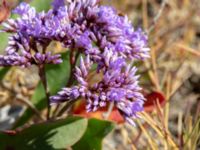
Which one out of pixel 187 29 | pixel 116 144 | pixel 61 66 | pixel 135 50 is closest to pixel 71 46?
pixel 135 50

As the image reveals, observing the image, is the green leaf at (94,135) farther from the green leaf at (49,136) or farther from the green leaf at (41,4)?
the green leaf at (41,4)

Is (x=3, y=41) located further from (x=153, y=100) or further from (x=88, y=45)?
(x=153, y=100)

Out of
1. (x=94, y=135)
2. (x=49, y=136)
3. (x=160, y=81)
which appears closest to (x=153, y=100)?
(x=94, y=135)

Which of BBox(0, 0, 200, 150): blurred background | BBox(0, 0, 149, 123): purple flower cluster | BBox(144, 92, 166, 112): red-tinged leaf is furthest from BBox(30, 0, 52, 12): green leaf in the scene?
BBox(144, 92, 166, 112): red-tinged leaf

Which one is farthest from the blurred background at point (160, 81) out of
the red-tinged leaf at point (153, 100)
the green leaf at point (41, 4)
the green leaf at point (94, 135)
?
the green leaf at point (94, 135)

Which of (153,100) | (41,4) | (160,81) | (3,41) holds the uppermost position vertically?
(41,4)

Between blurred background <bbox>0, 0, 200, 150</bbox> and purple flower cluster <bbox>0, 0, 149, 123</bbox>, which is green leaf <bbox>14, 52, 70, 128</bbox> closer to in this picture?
blurred background <bbox>0, 0, 200, 150</bbox>
